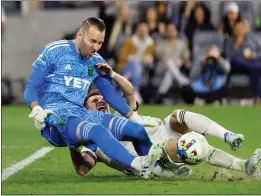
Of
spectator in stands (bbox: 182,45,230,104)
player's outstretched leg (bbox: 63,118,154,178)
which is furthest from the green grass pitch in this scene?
spectator in stands (bbox: 182,45,230,104)

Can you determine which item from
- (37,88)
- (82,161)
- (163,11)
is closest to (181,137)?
(82,161)

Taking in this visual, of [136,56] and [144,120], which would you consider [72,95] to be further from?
[136,56]

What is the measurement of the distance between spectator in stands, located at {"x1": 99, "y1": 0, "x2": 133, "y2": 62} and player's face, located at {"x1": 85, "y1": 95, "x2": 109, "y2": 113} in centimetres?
1143

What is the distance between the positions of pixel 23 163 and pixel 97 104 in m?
1.69

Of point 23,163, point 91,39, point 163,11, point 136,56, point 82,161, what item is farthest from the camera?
point 163,11

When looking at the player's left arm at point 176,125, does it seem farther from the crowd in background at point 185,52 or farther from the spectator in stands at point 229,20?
the spectator in stands at point 229,20

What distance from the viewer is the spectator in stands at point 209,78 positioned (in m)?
20.7

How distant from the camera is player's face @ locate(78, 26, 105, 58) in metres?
9.02

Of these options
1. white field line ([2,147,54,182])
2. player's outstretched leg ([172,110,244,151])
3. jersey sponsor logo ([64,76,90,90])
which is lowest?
white field line ([2,147,54,182])

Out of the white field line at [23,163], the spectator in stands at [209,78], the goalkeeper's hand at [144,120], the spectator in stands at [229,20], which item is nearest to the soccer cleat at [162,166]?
the goalkeeper's hand at [144,120]

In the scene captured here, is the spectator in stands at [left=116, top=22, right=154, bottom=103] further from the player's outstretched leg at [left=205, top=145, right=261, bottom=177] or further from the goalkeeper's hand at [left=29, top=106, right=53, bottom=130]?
the player's outstretched leg at [left=205, top=145, right=261, bottom=177]

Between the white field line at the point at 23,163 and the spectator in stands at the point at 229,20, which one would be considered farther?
the spectator in stands at the point at 229,20

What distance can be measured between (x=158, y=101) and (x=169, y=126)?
1195cm

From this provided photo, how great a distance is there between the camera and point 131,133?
29.7ft
